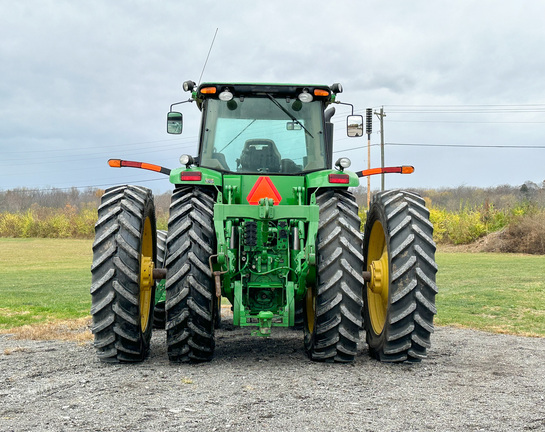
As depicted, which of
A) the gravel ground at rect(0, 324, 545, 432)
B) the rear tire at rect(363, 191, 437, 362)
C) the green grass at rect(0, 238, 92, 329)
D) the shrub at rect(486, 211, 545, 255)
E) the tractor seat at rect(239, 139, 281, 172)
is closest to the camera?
the gravel ground at rect(0, 324, 545, 432)

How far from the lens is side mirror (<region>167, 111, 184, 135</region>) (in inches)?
304

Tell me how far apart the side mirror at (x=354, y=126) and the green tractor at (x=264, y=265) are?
90 centimetres

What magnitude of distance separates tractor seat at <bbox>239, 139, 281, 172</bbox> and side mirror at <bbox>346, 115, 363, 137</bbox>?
3.58 ft

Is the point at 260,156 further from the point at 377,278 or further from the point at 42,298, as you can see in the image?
the point at 42,298

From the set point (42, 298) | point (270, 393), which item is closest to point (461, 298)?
point (42, 298)

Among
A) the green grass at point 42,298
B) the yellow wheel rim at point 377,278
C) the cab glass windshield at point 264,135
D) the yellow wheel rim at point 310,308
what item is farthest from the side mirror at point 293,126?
the green grass at point 42,298

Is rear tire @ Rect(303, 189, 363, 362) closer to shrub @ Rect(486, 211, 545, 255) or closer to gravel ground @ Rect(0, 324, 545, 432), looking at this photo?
gravel ground @ Rect(0, 324, 545, 432)

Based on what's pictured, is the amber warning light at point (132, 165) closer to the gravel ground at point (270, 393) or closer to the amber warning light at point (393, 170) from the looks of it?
the gravel ground at point (270, 393)

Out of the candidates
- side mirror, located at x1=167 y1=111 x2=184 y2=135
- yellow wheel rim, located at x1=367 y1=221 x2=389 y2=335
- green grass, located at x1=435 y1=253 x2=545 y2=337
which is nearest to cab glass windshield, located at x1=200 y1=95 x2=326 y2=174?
side mirror, located at x1=167 y1=111 x2=184 y2=135

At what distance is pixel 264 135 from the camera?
22.4ft

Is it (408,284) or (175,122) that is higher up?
(175,122)

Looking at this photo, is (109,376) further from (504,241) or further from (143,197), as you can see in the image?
(504,241)

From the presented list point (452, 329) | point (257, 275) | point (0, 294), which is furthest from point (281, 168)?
point (0, 294)

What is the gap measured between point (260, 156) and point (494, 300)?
8155mm
